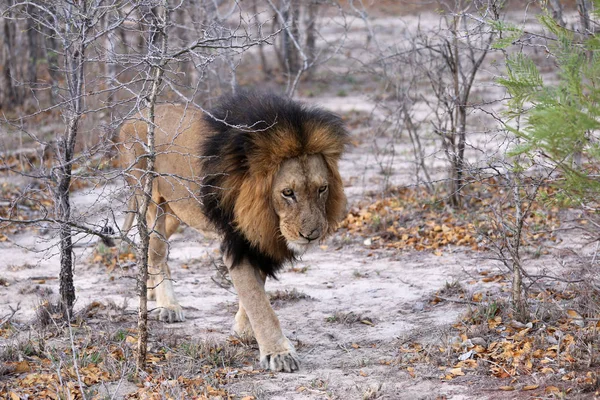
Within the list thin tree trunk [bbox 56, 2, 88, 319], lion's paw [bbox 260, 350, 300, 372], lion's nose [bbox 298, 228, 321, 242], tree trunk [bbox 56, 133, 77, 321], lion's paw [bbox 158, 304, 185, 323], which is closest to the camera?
lion's nose [bbox 298, 228, 321, 242]

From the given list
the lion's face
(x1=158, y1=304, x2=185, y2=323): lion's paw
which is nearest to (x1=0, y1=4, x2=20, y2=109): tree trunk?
(x1=158, y1=304, x2=185, y2=323): lion's paw

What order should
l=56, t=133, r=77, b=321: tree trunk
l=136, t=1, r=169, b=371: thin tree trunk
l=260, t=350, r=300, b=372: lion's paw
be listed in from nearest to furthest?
l=136, t=1, r=169, b=371: thin tree trunk → l=260, t=350, r=300, b=372: lion's paw → l=56, t=133, r=77, b=321: tree trunk

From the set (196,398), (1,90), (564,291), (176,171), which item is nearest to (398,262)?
(564,291)

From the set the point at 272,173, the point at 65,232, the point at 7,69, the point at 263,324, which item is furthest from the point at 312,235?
the point at 7,69

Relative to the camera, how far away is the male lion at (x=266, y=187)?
4410 millimetres

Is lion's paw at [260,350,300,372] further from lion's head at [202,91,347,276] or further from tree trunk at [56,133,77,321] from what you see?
tree trunk at [56,133,77,321]

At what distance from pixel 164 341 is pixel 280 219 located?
1.10 meters

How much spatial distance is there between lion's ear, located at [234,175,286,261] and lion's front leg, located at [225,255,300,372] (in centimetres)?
21

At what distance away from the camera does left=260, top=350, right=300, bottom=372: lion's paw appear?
176 inches

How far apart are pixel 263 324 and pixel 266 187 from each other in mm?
780

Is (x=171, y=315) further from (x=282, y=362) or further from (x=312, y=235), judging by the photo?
(x=312, y=235)

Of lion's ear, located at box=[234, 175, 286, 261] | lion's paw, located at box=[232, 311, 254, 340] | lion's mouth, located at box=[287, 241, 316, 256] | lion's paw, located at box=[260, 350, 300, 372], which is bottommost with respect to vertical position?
lion's paw, located at box=[260, 350, 300, 372]

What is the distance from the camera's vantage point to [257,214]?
4473 millimetres

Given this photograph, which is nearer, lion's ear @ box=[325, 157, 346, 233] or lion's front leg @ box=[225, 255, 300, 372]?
lion's front leg @ box=[225, 255, 300, 372]
